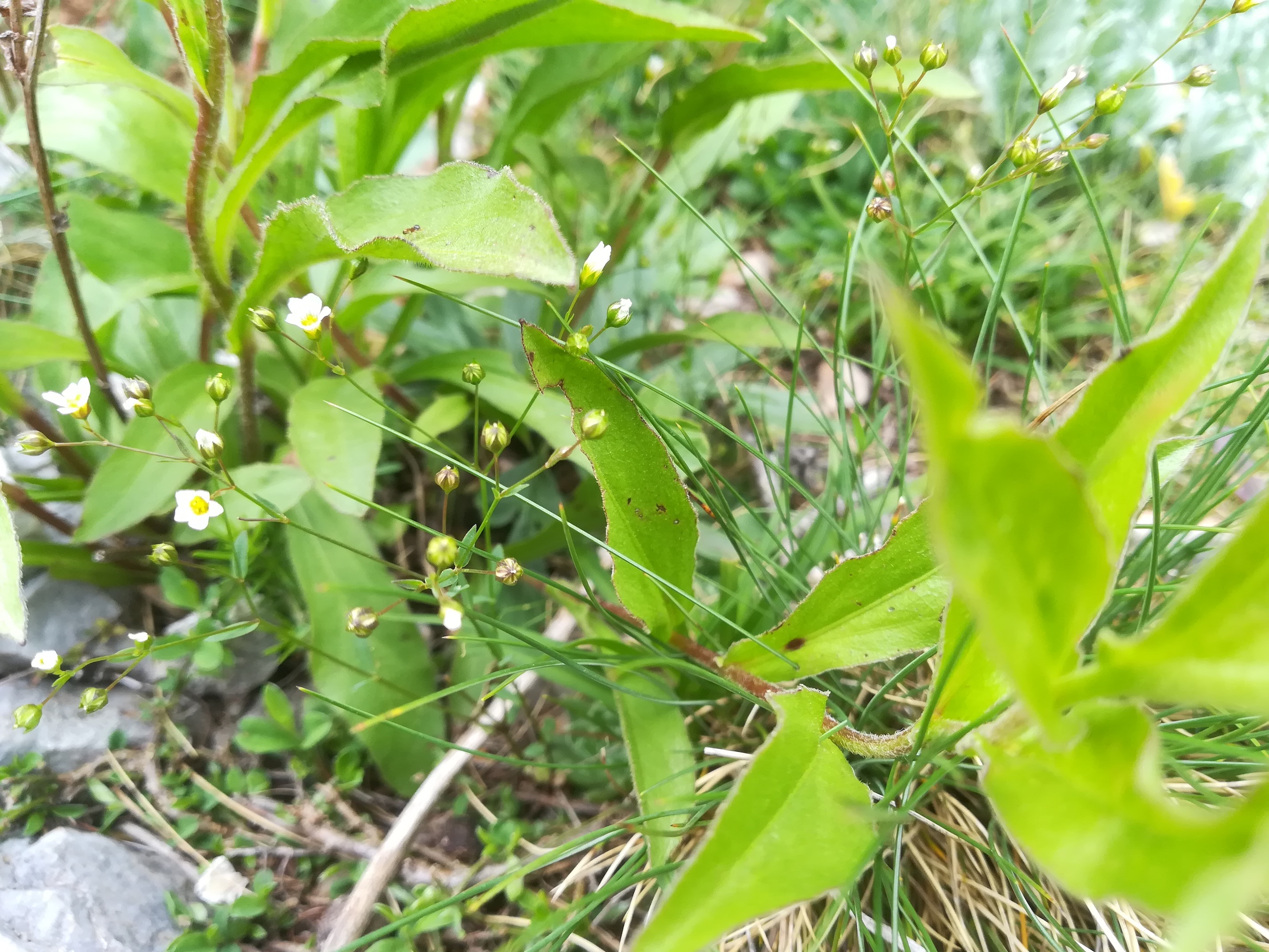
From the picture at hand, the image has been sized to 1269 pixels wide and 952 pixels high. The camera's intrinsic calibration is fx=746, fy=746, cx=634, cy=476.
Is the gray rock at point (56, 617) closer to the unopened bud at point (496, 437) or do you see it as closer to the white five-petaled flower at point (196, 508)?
the white five-petaled flower at point (196, 508)

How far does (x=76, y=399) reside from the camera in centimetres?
92

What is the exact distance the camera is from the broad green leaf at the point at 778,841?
0.52m

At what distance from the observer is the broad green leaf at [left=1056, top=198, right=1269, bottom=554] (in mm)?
568

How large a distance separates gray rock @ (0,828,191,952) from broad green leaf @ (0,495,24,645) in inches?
16.4

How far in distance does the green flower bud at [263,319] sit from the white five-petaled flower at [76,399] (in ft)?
0.69

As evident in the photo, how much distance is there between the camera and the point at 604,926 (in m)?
1.06

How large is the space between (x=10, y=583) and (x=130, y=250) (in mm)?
607

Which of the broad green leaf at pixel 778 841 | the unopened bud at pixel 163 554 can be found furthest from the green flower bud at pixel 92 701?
the broad green leaf at pixel 778 841

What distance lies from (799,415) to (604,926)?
2.97 ft

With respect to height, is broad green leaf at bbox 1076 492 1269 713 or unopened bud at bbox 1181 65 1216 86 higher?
unopened bud at bbox 1181 65 1216 86

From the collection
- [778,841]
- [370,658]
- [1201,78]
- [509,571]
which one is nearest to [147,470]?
[370,658]

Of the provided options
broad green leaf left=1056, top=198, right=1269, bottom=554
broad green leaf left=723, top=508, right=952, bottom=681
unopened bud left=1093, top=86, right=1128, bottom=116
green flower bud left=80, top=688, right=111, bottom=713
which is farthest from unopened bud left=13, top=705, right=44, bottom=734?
unopened bud left=1093, top=86, right=1128, bottom=116

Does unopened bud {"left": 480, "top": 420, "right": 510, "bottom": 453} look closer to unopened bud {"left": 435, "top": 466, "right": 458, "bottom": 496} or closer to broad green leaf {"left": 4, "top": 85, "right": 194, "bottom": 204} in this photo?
unopened bud {"left": 435, "top": 466, "right": 458, "bottom": 496}

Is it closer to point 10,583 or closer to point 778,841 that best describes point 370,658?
point 10,583
